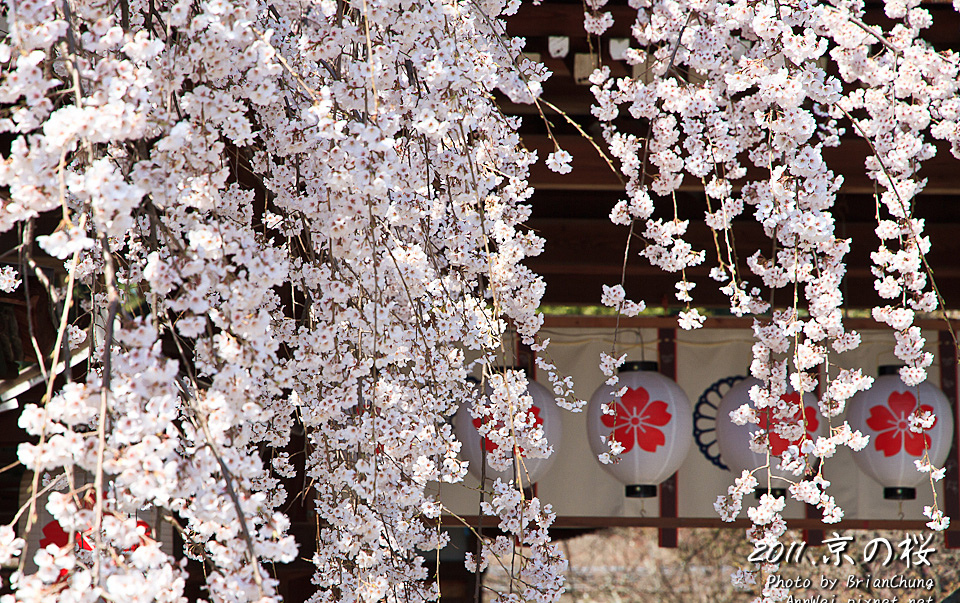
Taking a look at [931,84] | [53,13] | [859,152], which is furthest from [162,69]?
[859,152]

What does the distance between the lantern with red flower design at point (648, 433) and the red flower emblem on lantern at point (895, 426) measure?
68 centimetres

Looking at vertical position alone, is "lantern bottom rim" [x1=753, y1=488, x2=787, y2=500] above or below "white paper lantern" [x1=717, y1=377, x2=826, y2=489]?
below

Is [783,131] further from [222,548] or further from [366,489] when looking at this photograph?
[222,548]

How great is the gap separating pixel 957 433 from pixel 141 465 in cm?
397

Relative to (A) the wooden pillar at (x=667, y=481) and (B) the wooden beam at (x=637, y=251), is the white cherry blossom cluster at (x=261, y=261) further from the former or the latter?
(A) the wooden pillar at (x=667, y=481)

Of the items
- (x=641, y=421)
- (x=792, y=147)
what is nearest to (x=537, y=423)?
(x=641, y=421)

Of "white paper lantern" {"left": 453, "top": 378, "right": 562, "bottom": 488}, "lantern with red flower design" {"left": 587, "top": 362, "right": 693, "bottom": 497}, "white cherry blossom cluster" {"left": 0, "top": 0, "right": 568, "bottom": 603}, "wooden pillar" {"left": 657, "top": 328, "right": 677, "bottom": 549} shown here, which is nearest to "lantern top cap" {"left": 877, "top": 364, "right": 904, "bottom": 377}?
"lantern with red flower design" {"left": 587, "top": 362, "right": 693, "bottom": 497}

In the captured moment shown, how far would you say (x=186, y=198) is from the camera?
111 cm

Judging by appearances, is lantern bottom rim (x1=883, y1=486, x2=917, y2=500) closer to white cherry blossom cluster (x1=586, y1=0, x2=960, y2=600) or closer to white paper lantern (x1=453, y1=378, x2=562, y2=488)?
white paper lantern (x1=453, y1=378, x2=562, y2=488)

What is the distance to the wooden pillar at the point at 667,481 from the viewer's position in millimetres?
4246

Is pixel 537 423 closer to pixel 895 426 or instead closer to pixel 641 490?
pixel 641 490

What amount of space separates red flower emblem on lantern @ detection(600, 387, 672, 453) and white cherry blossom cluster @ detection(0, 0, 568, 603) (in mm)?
1420

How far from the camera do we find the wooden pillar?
167 inches

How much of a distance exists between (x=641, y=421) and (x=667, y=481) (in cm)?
91
